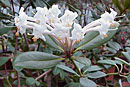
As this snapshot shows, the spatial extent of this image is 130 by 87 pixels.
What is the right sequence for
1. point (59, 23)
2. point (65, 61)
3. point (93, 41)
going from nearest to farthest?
point (59, 23)
point (93, 41)
point (65, 61)

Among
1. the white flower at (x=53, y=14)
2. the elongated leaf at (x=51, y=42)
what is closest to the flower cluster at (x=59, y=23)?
the white flower at (x=53, y=14)

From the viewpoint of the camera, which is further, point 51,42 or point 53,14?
point 51,42

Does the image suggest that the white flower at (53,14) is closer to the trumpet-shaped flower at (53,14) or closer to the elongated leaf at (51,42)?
the trumpet-shaped flower at (53,14)

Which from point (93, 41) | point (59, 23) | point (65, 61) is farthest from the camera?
point (65, 61)

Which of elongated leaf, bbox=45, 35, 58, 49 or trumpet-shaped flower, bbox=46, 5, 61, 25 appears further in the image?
elongated leaf, bbox=45, 35, 58, 49

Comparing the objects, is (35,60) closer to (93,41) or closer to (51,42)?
(51,42)

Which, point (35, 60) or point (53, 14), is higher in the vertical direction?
point (53, 14)

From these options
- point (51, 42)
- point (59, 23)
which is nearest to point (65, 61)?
point (51, 42)

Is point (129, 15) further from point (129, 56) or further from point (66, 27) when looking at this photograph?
point (66, 27)

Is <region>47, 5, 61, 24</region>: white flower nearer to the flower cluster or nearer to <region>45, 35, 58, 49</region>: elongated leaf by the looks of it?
the flower cluster

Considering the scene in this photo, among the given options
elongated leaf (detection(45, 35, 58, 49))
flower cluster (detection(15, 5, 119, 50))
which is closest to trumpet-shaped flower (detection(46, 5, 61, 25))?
flower cluster (detection(15, 5, 119, 50))
